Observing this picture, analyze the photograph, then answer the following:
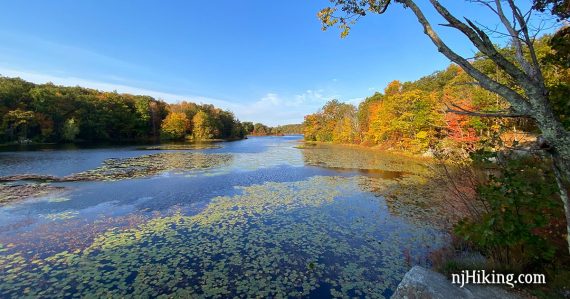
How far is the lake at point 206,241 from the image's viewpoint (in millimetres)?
4984

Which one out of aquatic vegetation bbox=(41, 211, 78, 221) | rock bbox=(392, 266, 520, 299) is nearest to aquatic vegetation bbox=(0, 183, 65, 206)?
aquatic vegetation bbox=(41, 211, 78, 221)

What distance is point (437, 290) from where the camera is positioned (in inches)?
154

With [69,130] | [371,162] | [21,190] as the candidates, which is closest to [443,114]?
[371,162]

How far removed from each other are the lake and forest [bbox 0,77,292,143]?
42569 mm

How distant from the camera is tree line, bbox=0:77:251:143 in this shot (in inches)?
1729

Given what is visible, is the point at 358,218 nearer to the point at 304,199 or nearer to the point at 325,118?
the point at 304,199

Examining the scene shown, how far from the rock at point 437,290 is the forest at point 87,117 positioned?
57892mm

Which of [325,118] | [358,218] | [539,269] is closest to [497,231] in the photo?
[539,269]

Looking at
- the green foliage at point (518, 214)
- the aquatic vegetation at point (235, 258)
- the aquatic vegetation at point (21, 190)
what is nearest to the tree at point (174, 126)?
the aquatic vegetation at point (21, 190)

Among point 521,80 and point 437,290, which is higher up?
point 521,80

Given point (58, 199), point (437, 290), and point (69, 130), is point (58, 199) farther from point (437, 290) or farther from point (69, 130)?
point (69, 130)

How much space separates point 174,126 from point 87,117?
63.3ft

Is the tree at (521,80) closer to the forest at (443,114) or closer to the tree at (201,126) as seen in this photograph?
the forest at (443,114)

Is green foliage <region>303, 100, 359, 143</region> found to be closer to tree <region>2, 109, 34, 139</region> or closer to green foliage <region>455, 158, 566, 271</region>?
green foliage <region>455, 158, 566, 271</region>
